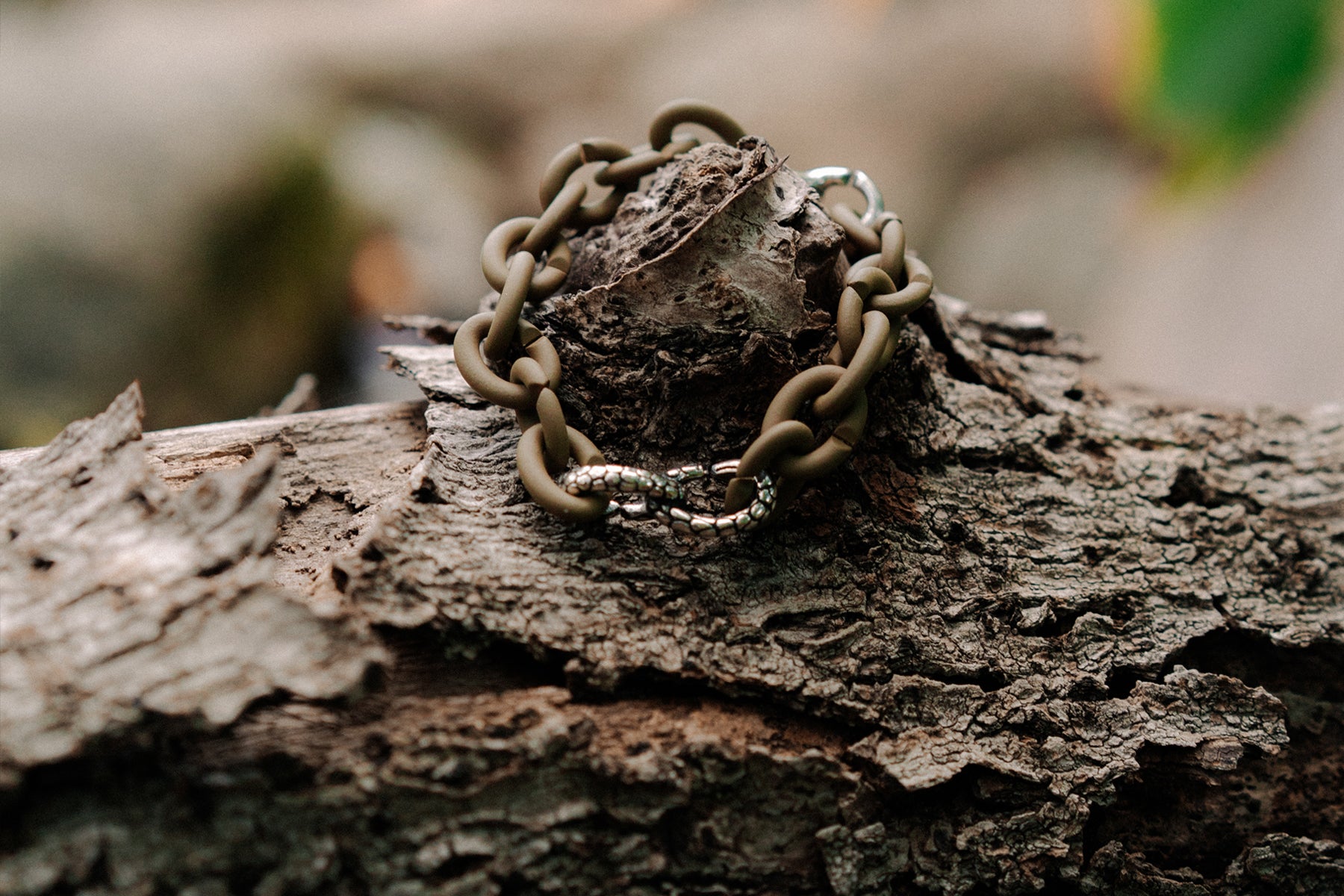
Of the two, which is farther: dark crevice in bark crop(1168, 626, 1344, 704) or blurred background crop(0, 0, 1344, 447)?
blurred background crop(0, 0, 1344, 447)

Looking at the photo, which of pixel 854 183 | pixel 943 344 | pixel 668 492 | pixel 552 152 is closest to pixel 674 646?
pixel 668 492

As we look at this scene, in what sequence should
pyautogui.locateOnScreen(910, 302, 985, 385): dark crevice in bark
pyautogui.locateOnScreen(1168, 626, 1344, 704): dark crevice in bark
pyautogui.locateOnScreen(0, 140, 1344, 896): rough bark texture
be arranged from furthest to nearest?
pyautogui.locateOnScreen(910, 302, 985, 385): dark crevice in bark, pyautogui.locateOnScreen(1168, 626, 1344, 704): dark crevice in bark, pyautogui.locateOnScreen(0, 140, 1344, 896): rough bark texture

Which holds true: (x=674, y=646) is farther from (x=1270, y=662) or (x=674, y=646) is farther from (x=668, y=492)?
(x=1270, y=662)

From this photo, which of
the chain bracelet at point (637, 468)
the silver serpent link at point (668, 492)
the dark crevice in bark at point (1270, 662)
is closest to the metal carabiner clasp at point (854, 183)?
the chain bracelet at point (637, 468)

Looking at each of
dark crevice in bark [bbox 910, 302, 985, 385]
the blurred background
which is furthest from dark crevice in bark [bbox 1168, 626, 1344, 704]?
the blurred background

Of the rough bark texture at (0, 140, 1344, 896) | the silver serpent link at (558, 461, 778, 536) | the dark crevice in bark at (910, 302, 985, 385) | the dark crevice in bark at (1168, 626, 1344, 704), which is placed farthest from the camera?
the dark crevice in bark at (910, 302, 985, 385)

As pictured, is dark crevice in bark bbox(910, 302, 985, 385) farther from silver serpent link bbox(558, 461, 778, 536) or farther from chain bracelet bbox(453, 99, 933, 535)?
silver serpent link bbox(558, 461, 778, 536)
